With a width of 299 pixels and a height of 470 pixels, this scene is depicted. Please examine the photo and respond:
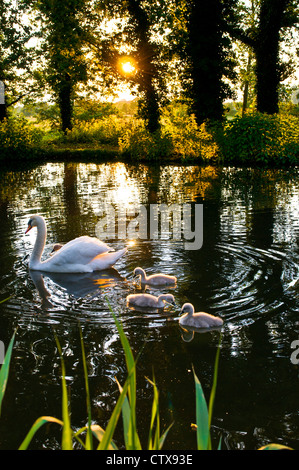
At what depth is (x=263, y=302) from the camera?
580 centimetres

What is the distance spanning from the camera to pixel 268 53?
23688 mm

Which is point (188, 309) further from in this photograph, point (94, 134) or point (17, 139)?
point (94, 134)

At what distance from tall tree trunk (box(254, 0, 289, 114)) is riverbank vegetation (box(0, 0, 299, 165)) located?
5 cm

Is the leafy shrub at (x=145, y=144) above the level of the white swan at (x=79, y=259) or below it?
above

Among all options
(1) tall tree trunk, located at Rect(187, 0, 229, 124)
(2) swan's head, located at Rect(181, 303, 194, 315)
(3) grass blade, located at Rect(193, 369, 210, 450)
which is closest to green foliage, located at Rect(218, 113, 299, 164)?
(1) tall tree trunk, located at Rect(187, 0, 229, 124)

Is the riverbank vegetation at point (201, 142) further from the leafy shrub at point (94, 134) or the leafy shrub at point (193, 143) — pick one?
the leafy shrub at point (94, 134)

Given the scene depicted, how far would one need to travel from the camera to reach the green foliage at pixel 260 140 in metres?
20.5

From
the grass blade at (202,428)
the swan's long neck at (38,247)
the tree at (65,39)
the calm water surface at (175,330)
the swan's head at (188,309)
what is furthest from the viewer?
the tree at (65,39)

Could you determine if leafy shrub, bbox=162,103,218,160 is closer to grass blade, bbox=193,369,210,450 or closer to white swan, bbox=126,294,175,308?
white swan, bbox=126,294,175,308

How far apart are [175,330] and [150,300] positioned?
2.07 feet

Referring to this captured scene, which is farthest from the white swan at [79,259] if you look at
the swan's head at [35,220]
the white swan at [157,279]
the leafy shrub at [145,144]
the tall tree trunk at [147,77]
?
the tall tree trunk at [147,77]

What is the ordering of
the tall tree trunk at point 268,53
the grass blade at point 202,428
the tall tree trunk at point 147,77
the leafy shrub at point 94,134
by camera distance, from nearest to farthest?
the grass blade at point 202,428
the tall tree trunk at point 268,53
the tall tree trunk at point 147,77
the leafy shrub at point 94,134

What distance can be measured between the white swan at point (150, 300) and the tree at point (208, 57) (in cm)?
2072
